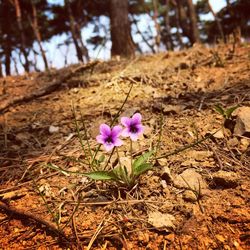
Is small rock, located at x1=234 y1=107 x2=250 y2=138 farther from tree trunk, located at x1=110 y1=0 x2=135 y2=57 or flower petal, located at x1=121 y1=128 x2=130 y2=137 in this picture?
tree trunk, located at x1=110 y1=0 x2=135 y2=57

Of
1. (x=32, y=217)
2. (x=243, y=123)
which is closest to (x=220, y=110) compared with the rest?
(x=243, y=123)

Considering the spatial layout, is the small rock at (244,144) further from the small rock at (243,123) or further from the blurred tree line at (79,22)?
the blurred tree line at (79,22)

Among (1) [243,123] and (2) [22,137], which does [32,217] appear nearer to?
(2) [22,137]

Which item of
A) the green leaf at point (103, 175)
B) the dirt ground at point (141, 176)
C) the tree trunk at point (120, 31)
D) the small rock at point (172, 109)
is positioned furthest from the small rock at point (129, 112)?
the tree trunk at point (120, 31)

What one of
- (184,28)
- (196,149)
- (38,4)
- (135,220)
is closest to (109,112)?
(196,149)

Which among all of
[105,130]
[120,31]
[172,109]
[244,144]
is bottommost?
[244,144]

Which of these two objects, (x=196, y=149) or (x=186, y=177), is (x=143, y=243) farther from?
(x=196, y=149)
